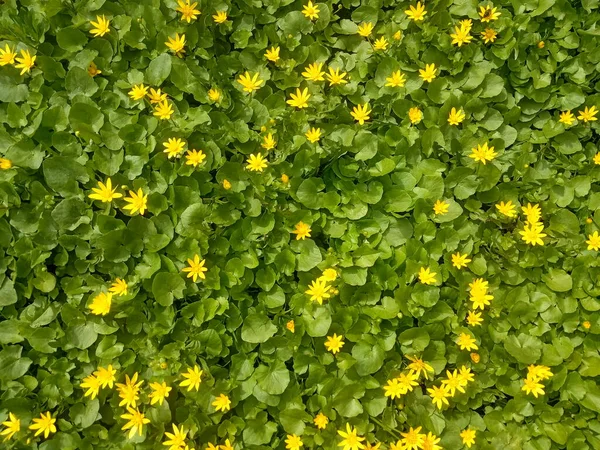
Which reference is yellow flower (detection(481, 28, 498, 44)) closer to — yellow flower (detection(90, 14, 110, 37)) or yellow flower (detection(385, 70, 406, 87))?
yellow flower (detection(385, 70, 406, 87))

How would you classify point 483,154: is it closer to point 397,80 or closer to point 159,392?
point 397,80

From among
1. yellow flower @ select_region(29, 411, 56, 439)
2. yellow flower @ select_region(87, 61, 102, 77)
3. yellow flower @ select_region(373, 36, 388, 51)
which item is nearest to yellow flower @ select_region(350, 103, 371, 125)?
yellow flower @ select_region(373, 36, 388, 51)

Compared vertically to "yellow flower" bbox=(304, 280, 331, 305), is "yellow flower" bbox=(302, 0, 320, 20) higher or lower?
higher

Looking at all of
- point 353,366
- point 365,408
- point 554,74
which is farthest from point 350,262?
point 554,74

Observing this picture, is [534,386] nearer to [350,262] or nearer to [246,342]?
[350,262]

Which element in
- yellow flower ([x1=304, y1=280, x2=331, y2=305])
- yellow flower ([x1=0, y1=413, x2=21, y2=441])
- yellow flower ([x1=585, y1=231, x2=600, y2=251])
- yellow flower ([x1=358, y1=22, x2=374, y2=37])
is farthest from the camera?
yellow flower ([x1=358, y1=22, x2=374, y2=37])

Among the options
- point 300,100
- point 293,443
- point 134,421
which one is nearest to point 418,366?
point 293,443
